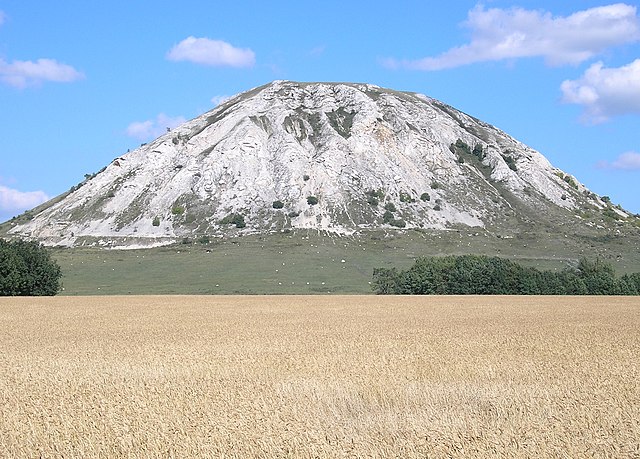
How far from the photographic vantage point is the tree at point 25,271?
79.1 m

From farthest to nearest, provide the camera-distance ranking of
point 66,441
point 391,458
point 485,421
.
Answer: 1. point 485,421
2. point 66,441
3. point 391,458

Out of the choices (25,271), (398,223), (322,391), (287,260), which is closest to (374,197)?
(398,223)

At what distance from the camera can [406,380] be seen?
20.2 metres

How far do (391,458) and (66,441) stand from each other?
5.74m

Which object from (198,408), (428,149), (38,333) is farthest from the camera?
(428,149)

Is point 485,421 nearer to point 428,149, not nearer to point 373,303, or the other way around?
point 373,303

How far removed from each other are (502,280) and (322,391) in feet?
246

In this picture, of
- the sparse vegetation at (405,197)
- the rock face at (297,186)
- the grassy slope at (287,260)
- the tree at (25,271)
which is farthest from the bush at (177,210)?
the tree at (25,271)

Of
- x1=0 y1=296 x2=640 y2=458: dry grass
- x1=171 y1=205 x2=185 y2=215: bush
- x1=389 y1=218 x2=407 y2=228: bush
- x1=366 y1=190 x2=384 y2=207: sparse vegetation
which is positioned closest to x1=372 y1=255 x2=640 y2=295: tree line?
x1=0 y1=296 x2=640 y2=458: dry grass

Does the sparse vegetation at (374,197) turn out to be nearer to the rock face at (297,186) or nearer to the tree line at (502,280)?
the rock face at (297,186)

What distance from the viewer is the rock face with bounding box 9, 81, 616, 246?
161500mm

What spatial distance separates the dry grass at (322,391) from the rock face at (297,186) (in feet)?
396

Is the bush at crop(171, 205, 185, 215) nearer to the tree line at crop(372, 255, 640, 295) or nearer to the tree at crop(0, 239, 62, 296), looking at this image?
the tree at crop(0, 239, 62, 296)

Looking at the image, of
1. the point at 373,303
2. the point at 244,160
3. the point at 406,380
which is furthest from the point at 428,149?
the point at 406,380
